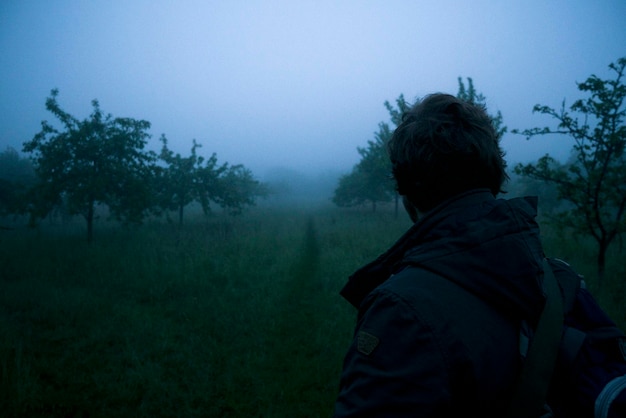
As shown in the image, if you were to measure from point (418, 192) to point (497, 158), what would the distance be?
14.1 inches

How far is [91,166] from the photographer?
13.3 metres

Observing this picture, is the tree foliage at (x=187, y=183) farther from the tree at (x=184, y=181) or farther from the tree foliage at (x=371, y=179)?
the tree foliage at (x=371, y=179)

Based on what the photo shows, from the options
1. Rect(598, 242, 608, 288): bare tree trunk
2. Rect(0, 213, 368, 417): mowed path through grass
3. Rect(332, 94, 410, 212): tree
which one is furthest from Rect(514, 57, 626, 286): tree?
Rect(332, 94, 410, 212): tree

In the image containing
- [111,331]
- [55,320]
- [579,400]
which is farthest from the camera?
[55,320]

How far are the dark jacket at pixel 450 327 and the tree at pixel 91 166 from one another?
46.9ft

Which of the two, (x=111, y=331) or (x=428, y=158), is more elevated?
(x=428, y=158)

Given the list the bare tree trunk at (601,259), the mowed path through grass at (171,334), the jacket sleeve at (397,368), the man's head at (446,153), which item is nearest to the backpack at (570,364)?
the jacket sleeve at (397,368)

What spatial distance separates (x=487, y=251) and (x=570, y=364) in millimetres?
478

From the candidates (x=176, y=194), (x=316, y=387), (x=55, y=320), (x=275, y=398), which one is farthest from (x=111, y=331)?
(x=176, y=194)

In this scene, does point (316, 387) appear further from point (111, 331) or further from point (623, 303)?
point (623, 303)

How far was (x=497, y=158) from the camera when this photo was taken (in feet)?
4.66

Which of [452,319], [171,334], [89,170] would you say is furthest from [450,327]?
[89,170]

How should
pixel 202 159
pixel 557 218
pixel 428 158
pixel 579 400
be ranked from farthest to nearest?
pixel 202 159 < pixel 557 218 < pixel 428 158 < pixel 579 400

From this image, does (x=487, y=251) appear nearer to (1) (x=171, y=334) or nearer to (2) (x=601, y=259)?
(1) (x=171, y=334)
